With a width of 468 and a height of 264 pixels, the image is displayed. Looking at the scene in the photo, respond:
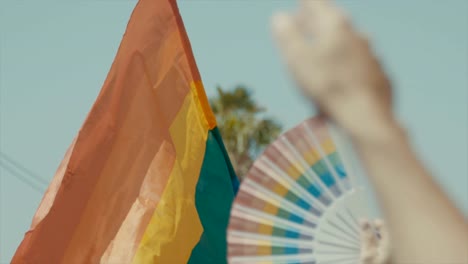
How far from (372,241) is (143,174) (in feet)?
13.9

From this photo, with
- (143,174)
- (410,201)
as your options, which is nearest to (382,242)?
(410,201)

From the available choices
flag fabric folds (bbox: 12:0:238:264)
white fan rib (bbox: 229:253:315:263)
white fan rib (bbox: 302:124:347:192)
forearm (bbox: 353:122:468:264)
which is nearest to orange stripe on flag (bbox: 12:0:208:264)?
flag fabric folds (bbox: 12:0:238:264)

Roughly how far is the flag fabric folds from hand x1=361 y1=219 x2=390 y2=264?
384 cm

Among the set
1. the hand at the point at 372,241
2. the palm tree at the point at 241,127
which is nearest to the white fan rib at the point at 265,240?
the hand at the point at 372,241

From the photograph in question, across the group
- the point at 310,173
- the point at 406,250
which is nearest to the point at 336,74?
the point at 406,250

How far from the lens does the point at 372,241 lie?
8.11 feet

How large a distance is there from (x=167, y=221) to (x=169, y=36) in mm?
1260

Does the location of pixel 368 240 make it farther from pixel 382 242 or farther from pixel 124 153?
pixel 124 153

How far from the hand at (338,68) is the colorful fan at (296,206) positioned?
1.07m

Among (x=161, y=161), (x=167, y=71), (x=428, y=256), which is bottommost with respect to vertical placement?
(x=428, y=256)

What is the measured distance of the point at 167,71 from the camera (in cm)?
706

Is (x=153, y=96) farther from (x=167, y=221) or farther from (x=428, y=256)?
(x=428, y=256)

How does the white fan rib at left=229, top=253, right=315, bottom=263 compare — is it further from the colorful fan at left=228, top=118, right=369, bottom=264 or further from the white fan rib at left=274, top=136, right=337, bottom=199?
the white fan rib at left=274, top=136, right=337, bottom=199

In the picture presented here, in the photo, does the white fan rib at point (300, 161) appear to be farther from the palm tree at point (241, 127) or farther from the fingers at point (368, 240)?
the palm tree at point (241, 127)
